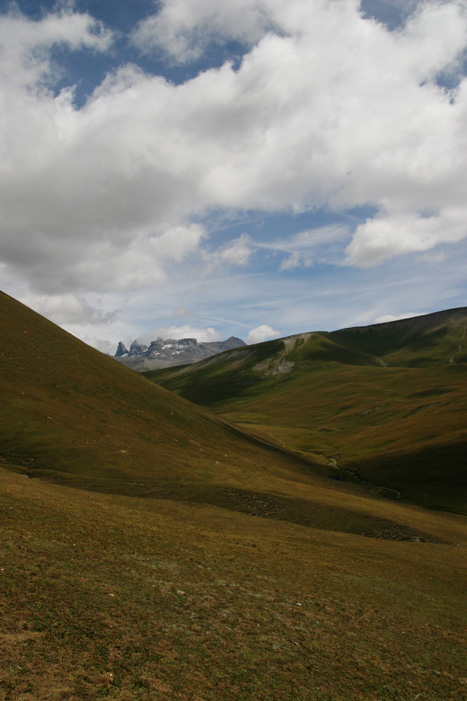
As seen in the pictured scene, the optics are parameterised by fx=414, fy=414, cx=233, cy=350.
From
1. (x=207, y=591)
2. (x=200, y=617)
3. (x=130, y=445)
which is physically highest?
(x=130, y=445)

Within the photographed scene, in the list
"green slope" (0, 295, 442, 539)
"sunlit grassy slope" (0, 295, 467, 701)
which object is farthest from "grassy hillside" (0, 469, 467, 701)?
"green slope" (0, 295, 442, 539)

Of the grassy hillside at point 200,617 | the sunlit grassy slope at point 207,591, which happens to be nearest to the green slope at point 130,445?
the sunlit grassy slope at point 207,591

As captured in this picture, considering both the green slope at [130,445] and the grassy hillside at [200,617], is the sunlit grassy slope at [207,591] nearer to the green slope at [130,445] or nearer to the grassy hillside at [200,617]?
the grassy hillside at [200,617]

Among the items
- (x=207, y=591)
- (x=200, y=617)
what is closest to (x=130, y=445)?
(x=207, y=591)

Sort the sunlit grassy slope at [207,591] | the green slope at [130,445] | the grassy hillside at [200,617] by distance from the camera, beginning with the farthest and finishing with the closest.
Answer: the green slope at [130,445]
the sunlit grassy slope at [207,591]
the grassy hillside at [200,617]

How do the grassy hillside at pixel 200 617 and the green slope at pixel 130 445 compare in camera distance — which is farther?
the green slope at pixel 130 445

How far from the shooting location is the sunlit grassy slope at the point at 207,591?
12.7 meters

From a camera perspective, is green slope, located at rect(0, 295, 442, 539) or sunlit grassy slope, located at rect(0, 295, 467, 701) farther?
green slope, located at rect(0, 295, 442, 539)

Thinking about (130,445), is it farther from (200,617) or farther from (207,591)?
(200,617)

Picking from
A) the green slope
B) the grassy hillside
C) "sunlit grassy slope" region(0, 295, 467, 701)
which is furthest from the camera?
the green slope

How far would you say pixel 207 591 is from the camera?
19.3 meters

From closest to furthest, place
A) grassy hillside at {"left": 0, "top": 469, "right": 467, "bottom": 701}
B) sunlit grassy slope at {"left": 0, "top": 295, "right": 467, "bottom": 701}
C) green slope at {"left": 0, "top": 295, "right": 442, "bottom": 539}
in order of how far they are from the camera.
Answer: grassy hillside at {"left": 0, "top": 469, "right": 467, "bottom": 701}
sunlit grassy slope at {"left": 0, "top": 295, "right": 467, "bottom": 701}
green slope at {"left": 0, "top": 295, "right": 442, "bottom": 539}

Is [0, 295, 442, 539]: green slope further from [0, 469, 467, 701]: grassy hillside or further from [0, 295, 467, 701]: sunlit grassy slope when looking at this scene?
[0, 469, 467, 701]: grassy hillside

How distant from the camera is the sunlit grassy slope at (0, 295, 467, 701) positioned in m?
12.7
